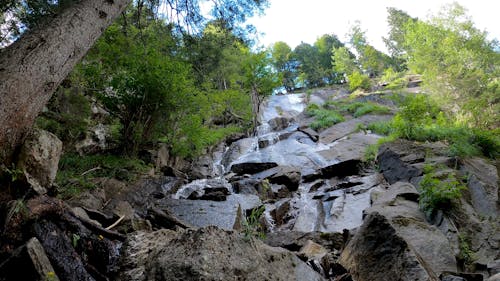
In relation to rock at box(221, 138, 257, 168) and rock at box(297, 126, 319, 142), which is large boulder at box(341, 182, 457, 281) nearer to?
rock at box(221, 138, 257, 168)

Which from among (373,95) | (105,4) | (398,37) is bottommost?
(105,4)

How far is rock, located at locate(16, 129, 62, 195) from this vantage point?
2889mm

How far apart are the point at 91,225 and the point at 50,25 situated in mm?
2277

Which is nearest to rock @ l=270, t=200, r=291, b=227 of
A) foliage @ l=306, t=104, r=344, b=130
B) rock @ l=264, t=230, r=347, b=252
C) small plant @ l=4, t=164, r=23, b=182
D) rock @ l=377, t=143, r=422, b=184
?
rock @ l=264, t=230, r=347, b=252

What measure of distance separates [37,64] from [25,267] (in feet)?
6.28

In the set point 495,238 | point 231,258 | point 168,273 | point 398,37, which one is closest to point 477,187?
point 495,238

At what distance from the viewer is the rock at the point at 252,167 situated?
39.4 ft

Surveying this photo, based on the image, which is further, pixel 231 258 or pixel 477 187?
pixel 477 187

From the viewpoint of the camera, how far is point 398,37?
43.1m

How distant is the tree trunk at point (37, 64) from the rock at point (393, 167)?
7.12 meters

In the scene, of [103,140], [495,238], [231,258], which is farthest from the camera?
[103,140]

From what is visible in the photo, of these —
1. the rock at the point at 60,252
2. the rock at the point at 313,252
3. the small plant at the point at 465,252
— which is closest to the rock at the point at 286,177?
the rock at the point at 313,252

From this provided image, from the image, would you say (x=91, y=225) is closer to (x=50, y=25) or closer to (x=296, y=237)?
(x=50, y=25)

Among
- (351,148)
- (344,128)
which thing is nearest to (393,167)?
(351,148)
